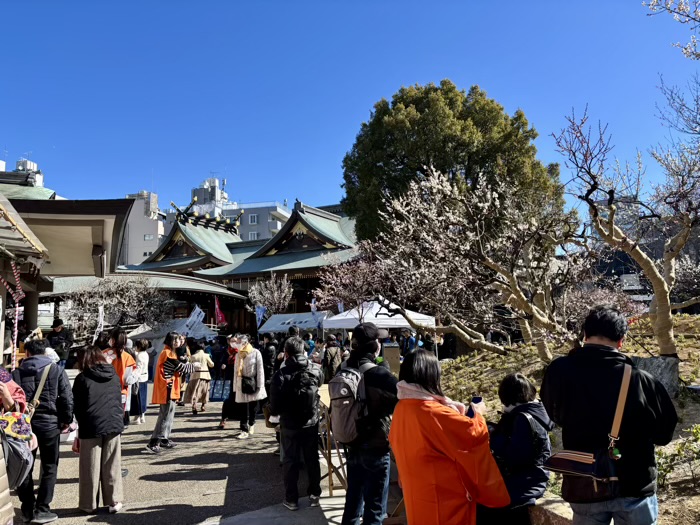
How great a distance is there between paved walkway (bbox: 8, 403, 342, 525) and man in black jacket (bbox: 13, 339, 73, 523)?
27 centimetres

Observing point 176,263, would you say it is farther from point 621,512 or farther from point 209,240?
point 621,512

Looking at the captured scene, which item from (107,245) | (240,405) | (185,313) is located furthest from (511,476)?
(185,313)

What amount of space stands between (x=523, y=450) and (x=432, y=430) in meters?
0.62

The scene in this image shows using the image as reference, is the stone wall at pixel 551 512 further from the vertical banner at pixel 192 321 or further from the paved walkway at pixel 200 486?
the vertical banner at pixel 192 321

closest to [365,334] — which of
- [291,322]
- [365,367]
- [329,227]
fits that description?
[365,367]

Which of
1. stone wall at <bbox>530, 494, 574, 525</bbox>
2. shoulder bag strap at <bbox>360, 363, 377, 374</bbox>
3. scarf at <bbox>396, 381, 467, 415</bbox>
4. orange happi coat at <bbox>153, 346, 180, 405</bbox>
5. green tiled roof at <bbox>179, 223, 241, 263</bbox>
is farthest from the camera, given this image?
green tiled roof at <bbox>179, 223, 241, 263</bbox>

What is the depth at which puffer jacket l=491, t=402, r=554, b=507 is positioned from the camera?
3043 millimetres

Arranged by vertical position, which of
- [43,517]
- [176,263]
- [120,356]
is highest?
[176,263]

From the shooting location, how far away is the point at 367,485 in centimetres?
409

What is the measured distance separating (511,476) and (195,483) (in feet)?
14.2

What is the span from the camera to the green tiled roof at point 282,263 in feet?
86.0

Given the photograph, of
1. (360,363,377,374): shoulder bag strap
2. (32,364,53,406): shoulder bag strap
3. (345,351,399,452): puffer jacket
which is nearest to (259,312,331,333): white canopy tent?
(32,364,53,406): shoulder bag strap

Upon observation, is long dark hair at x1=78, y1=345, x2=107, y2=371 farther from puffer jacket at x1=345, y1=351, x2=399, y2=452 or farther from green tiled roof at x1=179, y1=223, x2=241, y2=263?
green tiled roof at x1=179, y1=223, x2=241, y2=263

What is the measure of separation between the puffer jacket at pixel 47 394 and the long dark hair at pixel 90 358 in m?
0.20
